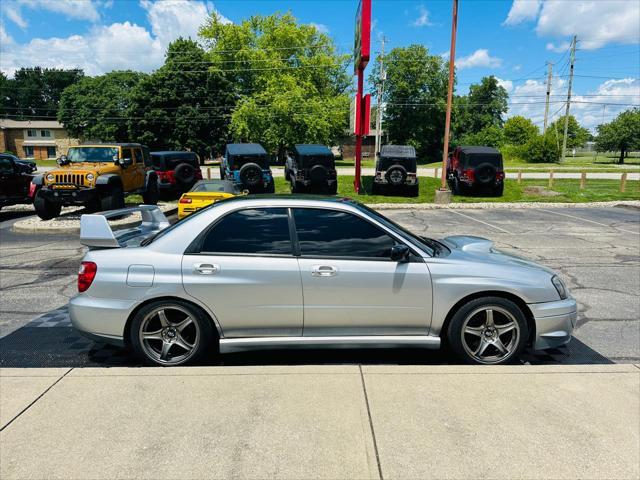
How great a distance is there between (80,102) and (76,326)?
79078mm

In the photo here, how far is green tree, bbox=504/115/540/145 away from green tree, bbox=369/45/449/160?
1124 cm

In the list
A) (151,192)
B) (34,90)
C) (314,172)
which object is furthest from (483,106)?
(34,90)

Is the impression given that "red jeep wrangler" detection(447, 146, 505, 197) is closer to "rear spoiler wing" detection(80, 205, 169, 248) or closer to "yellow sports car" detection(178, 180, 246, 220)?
"yellow sports car" detection(178, 180, 246, 220)

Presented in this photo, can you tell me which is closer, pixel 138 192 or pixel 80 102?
pixel 138 192

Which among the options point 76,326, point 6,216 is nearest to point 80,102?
point 6,216

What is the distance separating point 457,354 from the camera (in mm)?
4062

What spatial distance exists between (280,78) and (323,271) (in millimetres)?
48258

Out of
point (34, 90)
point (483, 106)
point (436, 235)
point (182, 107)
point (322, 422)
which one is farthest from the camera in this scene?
point (34, 90)

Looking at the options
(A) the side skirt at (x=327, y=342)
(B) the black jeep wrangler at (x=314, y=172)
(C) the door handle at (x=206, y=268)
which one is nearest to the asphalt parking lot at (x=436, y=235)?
(A) the side skirt at (x=327, y=342)

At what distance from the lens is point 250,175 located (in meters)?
19.1

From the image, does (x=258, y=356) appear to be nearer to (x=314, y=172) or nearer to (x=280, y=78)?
(x=314, y=172)

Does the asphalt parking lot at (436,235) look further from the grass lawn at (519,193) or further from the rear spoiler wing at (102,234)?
the grass lawn at (519,193)

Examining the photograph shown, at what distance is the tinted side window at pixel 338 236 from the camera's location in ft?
13.2

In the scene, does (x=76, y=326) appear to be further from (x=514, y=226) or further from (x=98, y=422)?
(x=514, y=226)
